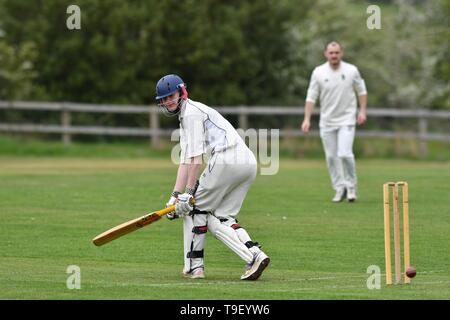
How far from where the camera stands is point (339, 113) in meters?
19.5

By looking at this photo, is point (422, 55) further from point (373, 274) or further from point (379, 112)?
point (373, 274)

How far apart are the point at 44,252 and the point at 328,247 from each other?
3430 millimetres

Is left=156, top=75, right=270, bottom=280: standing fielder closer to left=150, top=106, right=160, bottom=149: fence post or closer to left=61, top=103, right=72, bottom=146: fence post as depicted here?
left=150, top=106, right=160, bottom=149: fence post

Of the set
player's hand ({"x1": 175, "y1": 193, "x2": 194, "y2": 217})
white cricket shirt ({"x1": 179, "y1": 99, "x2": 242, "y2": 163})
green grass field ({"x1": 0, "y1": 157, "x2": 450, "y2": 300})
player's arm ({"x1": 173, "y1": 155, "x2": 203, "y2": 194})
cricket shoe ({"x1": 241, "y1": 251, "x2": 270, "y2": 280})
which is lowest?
green grass field ({"x1": 0, "y1": 157, "x2": 450, "y2": 300})

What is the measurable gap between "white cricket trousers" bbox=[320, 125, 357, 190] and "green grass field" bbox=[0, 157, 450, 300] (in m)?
0.45

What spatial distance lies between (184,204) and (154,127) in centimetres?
2552

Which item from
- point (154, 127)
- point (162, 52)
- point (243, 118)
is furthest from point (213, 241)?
point (162, 52)

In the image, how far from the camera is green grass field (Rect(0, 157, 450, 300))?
10805mm

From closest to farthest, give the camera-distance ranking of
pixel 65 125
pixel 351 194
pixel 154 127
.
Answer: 1. pixel 351 194
2. pixel 154 127
3. pixel 65 125

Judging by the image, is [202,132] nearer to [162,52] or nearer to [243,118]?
[243,118]

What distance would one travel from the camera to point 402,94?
47000 mm

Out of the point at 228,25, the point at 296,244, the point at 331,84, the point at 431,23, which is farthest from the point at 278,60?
the point at 296,244

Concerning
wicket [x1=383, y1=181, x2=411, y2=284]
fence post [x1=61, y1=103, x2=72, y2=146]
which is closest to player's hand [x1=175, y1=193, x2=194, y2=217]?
wicket [x1=383, y1=181, x2=411, y2=284]

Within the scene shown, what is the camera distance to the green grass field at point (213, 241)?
10805 mm
